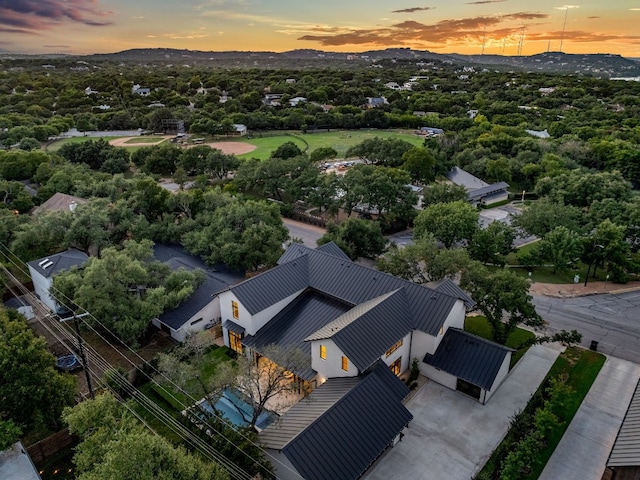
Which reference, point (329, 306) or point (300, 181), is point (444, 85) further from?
point (329, 306)

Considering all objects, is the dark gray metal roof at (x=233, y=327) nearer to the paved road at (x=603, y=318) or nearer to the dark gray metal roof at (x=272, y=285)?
the dark gray metal roof at (x=272, y=285)

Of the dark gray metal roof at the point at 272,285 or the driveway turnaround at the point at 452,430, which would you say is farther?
the dark gray metal roof at the point at 272,285

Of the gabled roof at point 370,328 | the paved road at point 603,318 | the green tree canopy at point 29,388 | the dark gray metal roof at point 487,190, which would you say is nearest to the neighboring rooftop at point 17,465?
the green tree canopy at point 29,388

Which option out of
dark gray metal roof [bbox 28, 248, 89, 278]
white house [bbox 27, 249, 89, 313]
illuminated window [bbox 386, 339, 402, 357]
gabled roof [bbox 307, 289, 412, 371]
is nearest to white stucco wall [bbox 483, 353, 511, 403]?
illuminated window [bbox 386, 339, 402, 357]

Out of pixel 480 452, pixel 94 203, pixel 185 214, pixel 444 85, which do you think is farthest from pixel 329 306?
pixel 444 85

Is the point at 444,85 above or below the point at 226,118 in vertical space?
above
